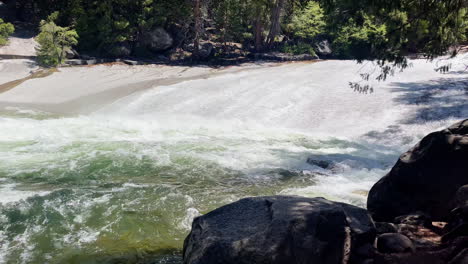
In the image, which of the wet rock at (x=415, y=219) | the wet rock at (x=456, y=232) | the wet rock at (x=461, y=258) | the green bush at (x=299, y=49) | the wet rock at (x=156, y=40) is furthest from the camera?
the green bush at (x=299, y=49)

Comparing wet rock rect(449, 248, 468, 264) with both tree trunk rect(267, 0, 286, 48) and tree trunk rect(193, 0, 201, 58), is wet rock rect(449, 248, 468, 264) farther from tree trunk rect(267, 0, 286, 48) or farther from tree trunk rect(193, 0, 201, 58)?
tree trunk rect(267, 0, 286, 48)

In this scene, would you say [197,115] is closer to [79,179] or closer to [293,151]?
[293,151]

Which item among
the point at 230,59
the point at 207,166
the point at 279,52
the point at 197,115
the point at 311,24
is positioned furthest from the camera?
the point at 311,24

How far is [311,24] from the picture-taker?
102ft

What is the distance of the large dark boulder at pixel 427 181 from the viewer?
5691mm

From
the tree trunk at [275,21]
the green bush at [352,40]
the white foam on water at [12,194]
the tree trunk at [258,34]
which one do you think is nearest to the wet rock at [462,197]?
the white foam on water at [12,194]

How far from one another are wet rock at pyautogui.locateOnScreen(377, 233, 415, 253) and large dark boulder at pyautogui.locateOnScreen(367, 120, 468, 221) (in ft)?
5.02

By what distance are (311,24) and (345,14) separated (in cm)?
2393

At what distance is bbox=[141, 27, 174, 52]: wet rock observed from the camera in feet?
89.6

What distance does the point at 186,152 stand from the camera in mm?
10461

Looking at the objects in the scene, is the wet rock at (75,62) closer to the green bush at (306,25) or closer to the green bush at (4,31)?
the green bush at (4,31)

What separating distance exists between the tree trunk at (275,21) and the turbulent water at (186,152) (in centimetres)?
890

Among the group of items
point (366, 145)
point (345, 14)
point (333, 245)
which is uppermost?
point (345, 14)

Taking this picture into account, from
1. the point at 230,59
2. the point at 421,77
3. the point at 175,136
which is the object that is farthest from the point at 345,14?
the point at 230,59
